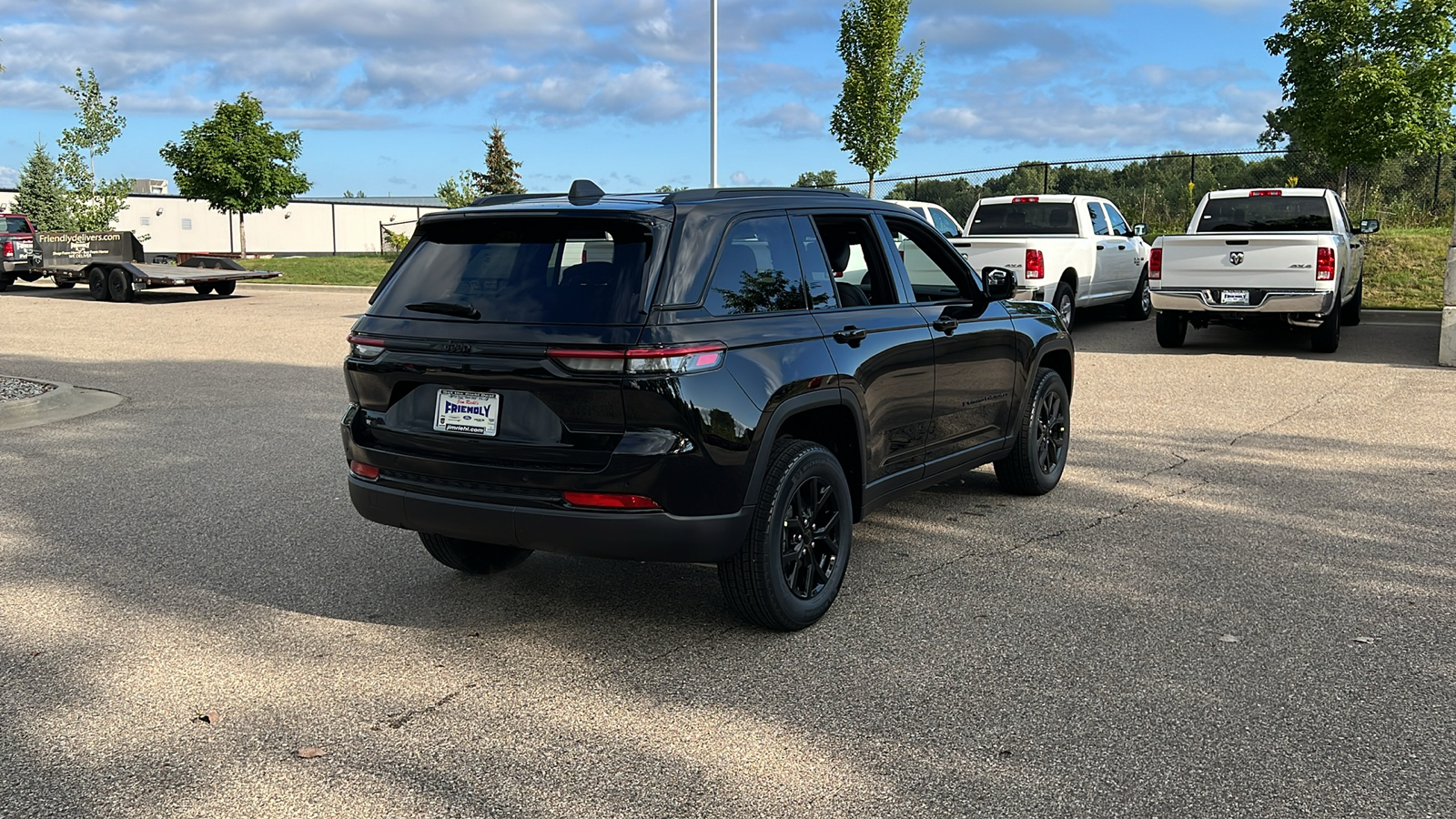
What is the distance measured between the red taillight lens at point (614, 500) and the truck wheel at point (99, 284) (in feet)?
80.7

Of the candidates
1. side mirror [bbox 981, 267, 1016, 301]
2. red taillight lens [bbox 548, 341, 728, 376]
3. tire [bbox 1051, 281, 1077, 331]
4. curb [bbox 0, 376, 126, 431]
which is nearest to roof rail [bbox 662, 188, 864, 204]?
red taillight lens [bbox 548, 341, 728, 376]

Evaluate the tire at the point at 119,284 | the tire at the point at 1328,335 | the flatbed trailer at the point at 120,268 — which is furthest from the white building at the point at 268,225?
the tire at the point at 1328,335

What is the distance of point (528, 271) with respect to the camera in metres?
4.54

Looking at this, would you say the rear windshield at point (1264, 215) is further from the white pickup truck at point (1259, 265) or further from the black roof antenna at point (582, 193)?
the black roof antenna at point (582, 193)

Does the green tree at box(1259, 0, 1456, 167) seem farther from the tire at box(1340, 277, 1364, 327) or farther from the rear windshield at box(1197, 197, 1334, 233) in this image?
the rear windshield at box(1197, 197, 1334, 233)

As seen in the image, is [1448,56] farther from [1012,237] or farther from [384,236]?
[384,236]

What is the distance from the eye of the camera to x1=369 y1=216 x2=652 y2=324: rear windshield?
14.3 feet

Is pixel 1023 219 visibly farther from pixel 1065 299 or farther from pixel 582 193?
pixel 582 193

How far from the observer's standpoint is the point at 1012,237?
15969 millimetres

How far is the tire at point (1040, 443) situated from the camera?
6887mm

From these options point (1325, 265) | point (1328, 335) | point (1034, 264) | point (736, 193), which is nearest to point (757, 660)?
point (736, 193)

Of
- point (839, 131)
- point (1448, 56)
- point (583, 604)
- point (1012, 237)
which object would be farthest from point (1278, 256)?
point (839, 131)

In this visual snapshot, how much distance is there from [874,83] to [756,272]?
23589 millimetres

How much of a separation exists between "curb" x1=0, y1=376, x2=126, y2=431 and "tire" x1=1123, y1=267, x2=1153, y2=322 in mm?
14396
